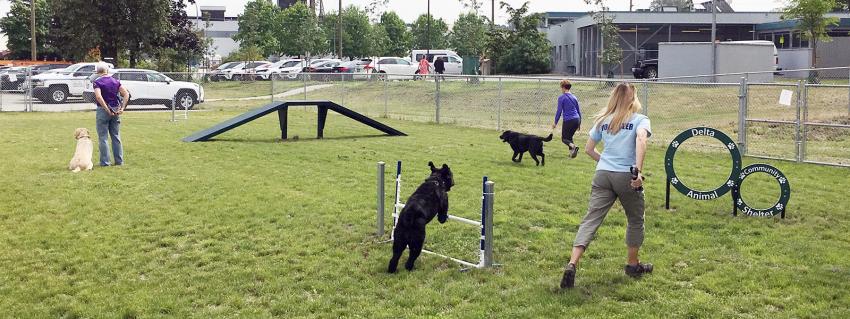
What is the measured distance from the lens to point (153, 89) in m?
28.1

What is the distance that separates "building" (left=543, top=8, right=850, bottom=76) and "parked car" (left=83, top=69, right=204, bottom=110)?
71.8 ft

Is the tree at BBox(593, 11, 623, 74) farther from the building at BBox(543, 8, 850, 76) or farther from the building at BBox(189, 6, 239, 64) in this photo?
the building at BBox(189, 6, 239, 64)

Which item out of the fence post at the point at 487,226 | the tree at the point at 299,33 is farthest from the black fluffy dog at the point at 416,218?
the tree at the point at 299,33

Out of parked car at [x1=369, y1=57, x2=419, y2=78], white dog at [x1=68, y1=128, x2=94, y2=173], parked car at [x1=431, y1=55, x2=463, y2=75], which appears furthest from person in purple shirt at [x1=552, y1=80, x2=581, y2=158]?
parked car at [x1=431, y1=55, x2=463, y2=75]

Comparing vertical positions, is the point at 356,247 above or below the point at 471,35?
below

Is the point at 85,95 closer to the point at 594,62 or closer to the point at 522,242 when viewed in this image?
the point at 522,242

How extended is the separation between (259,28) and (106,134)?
53494 mm

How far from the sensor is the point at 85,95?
27.9m

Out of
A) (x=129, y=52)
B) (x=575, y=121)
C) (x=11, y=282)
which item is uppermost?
(x=129, y=52)

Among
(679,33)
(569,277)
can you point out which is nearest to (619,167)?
(569,277)

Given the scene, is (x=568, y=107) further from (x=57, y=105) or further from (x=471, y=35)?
(x=471, y=35)

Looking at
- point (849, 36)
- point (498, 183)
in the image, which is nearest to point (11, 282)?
point (498, 183)

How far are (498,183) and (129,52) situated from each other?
33.2 metres

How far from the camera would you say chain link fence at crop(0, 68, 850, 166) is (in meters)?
17.4
